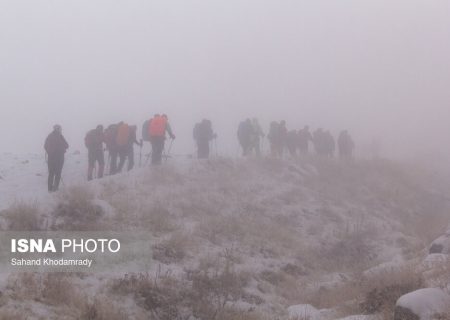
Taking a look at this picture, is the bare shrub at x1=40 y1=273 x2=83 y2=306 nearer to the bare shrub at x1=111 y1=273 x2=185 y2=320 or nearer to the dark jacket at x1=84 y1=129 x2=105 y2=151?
the bare shrub at x1=111 y1=273 x2=185 y2=320

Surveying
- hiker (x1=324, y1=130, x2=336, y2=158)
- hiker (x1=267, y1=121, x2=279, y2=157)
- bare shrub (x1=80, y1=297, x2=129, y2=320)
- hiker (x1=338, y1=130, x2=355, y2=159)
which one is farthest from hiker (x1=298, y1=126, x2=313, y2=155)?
bare shrub (x1=80, y1=297, x2=129, y2=320)

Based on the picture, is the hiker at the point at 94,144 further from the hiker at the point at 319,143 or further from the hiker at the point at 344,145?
the hiker at the point at 344,145

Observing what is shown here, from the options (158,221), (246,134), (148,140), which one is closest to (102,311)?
(158,221)

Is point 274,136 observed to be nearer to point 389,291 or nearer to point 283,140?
point 283,140

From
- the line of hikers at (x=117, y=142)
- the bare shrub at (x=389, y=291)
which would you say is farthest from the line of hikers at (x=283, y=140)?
the bare shrub at (x=389, y=291)

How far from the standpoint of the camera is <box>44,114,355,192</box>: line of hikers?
46.8 feet

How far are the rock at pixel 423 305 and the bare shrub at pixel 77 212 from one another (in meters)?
6.25

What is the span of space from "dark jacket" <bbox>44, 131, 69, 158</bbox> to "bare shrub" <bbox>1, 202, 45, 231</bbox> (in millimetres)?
3734

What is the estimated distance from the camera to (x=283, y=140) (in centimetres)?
2462

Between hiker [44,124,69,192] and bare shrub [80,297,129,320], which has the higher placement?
hiker [44,124,69,192]

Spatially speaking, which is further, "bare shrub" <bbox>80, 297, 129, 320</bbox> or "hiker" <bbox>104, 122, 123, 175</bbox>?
"hiker" <bbox>104, 122, 123, 175</bbox>

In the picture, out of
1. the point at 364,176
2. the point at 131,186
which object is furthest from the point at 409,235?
the point at 131,186

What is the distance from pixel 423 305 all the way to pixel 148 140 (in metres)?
13.9

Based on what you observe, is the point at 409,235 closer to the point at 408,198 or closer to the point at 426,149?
the point at 408,198
